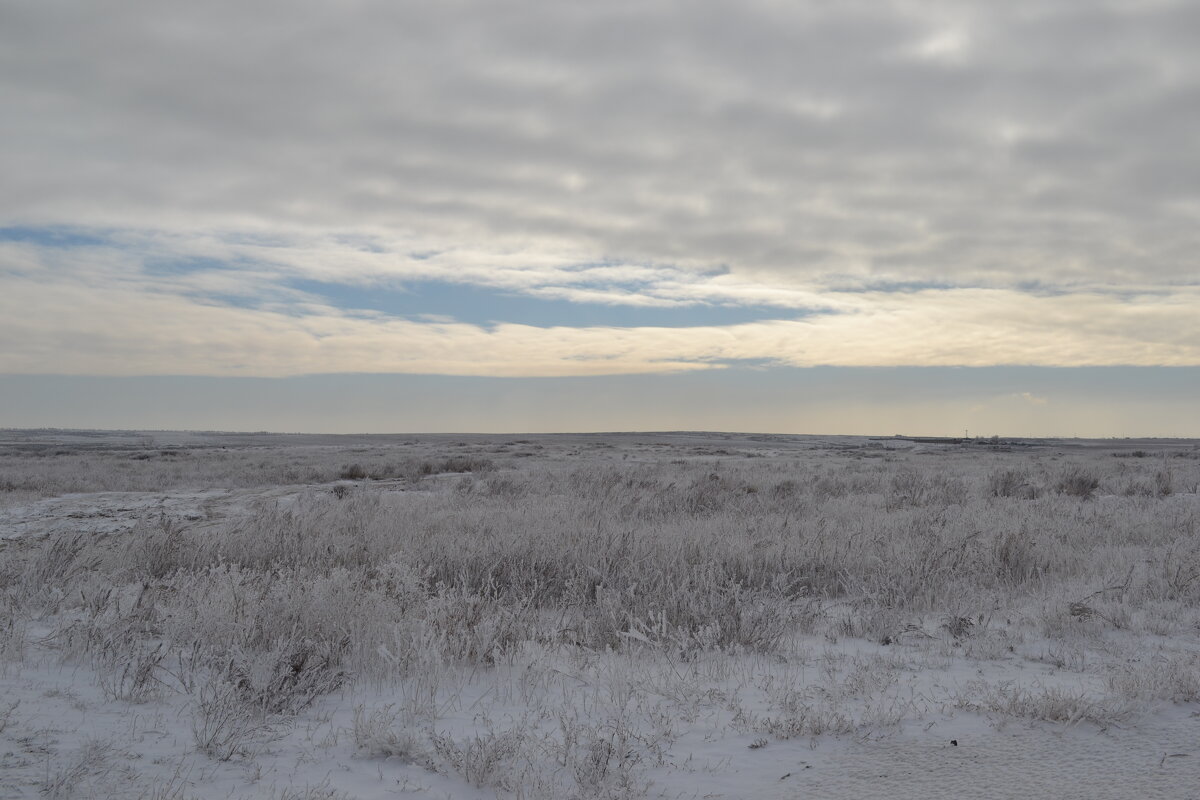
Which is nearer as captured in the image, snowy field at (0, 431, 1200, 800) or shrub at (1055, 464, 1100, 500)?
snowy field at (0, 431, 1200, 800)

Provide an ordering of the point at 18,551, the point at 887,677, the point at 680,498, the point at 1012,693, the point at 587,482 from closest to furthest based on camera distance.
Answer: the point at 1012,693
the point at 887,677
the point at 18,551
the point at 680,498
the point at 587,482

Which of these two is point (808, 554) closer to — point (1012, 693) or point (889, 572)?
point (889, 572)

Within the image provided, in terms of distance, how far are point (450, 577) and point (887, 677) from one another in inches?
159

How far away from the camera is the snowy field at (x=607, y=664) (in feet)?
10.1

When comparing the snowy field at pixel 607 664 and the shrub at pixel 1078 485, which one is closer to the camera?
the snowy field at pixel 607 664

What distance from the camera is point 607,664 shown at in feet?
14.9

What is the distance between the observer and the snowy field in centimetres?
307

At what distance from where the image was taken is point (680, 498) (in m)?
12.6

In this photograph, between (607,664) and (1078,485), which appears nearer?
(607,664)

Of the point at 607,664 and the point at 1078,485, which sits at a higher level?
the point at 1078,485

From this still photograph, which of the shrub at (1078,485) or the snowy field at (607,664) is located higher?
the shrub at (1078,485)

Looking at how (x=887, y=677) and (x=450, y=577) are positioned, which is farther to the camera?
(x=450, y=577)

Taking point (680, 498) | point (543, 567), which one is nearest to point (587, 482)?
point (680, 498)

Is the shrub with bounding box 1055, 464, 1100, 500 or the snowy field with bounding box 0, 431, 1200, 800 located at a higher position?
the shrub with bounding box 1055, 464, 1100, 500
